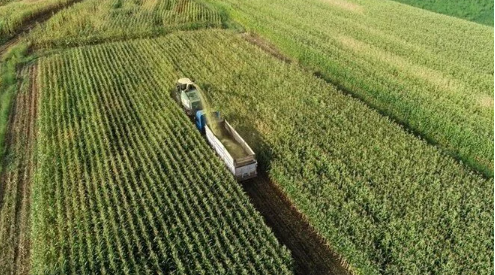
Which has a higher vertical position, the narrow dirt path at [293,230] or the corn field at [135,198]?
the corn field at [135,198]

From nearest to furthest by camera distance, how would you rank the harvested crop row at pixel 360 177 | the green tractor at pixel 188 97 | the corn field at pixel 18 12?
the harvested crop row at pixel 360 177 → the green tractor at pixel 188 97 → the corn field at pixel 18 12

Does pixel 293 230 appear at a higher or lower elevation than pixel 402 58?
lower

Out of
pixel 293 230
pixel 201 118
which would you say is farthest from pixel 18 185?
pixel 293 230

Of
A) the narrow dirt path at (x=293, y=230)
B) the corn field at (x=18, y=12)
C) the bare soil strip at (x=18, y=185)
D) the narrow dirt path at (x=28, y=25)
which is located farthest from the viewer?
the corn field at (x=18, y=12)

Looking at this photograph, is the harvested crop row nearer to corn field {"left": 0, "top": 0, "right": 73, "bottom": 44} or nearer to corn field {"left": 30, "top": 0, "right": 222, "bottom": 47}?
corn field {"left": 30, "top": 0, "right": 222, "bottom": 47}

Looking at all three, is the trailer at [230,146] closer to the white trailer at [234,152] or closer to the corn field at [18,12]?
the white trailer at [234,152]

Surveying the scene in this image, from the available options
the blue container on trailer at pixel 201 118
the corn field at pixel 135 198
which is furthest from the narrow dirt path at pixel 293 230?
the blue container on trailer at pixel 201 118

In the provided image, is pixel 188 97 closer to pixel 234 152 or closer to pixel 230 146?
pixel 230 146
